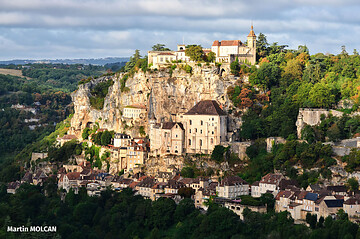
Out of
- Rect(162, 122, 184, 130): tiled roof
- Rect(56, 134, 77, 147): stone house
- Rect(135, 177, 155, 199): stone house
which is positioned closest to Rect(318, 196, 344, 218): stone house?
Rect(135, 177, 155, 199): stone house

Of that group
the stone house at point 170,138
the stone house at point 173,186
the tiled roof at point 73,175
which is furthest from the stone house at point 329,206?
the tiled roof at point 73,175

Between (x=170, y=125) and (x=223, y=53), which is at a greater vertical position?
(x=223, y=53)

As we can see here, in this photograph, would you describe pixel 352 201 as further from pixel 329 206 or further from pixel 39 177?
pixel 39 177

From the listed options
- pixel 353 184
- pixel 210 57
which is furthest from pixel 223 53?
pixel 353 184

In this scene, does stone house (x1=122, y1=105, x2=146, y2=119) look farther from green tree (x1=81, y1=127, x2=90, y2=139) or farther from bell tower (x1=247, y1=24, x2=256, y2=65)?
bell tower (x1=247, y1=24, x2=256, y2=65)

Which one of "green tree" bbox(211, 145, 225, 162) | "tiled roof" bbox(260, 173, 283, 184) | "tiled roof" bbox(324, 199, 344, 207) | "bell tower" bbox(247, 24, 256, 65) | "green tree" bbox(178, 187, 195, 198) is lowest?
"green tree" bbox(178, 187, 195, 198)

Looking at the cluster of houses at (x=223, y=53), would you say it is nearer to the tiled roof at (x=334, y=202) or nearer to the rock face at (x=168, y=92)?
the rock face at (x=168, y=92)
